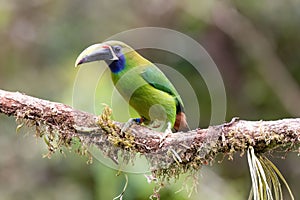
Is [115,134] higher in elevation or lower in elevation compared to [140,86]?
lower

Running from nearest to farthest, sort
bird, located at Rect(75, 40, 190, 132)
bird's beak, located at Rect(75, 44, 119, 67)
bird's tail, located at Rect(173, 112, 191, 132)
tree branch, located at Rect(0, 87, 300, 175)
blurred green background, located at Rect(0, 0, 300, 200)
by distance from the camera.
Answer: tree branch, located at Rect(0, 87, 300, 175), bird's beak, located at Rect(75, 44, 119, 67), bird, located at Rect(75, 40, 190, 132), bird's tail, located at Rect(173, 112, 191, 132), blurred green background, located at Rect(0, 0, 300, 200)

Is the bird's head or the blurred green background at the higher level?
the blurred green background

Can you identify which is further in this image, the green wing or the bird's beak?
the green wing

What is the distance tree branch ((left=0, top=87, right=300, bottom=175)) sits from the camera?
185cm

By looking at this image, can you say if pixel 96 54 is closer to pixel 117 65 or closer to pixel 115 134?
pixel 117 65

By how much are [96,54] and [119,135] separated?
1.24ft

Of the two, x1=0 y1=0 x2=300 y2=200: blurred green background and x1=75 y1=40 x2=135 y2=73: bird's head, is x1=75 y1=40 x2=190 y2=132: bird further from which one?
x1=0 y1=0 x2=300 y2=200: blurred green background

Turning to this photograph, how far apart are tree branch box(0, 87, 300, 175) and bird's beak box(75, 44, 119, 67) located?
0.22m

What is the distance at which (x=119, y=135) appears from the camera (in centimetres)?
191

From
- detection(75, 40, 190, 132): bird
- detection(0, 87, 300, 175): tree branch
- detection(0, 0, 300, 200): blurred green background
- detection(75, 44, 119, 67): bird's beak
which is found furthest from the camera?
detection(0, 0, 300, 200): blurred green background

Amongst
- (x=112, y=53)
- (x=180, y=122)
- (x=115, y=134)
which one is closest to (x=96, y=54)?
(x=112, y=53)

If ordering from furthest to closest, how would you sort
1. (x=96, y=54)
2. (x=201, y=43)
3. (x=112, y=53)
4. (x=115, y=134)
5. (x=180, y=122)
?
(x=201, y=43), (x=180, y=122), (x=112, y=53), (x=96, y=54), (x=115, y=134)

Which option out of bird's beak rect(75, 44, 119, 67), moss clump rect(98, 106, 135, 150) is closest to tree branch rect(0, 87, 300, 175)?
moss clump rect(98, 106, 135, 150)

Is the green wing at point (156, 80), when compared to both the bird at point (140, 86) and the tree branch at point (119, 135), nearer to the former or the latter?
the bird at point (140, 86)
